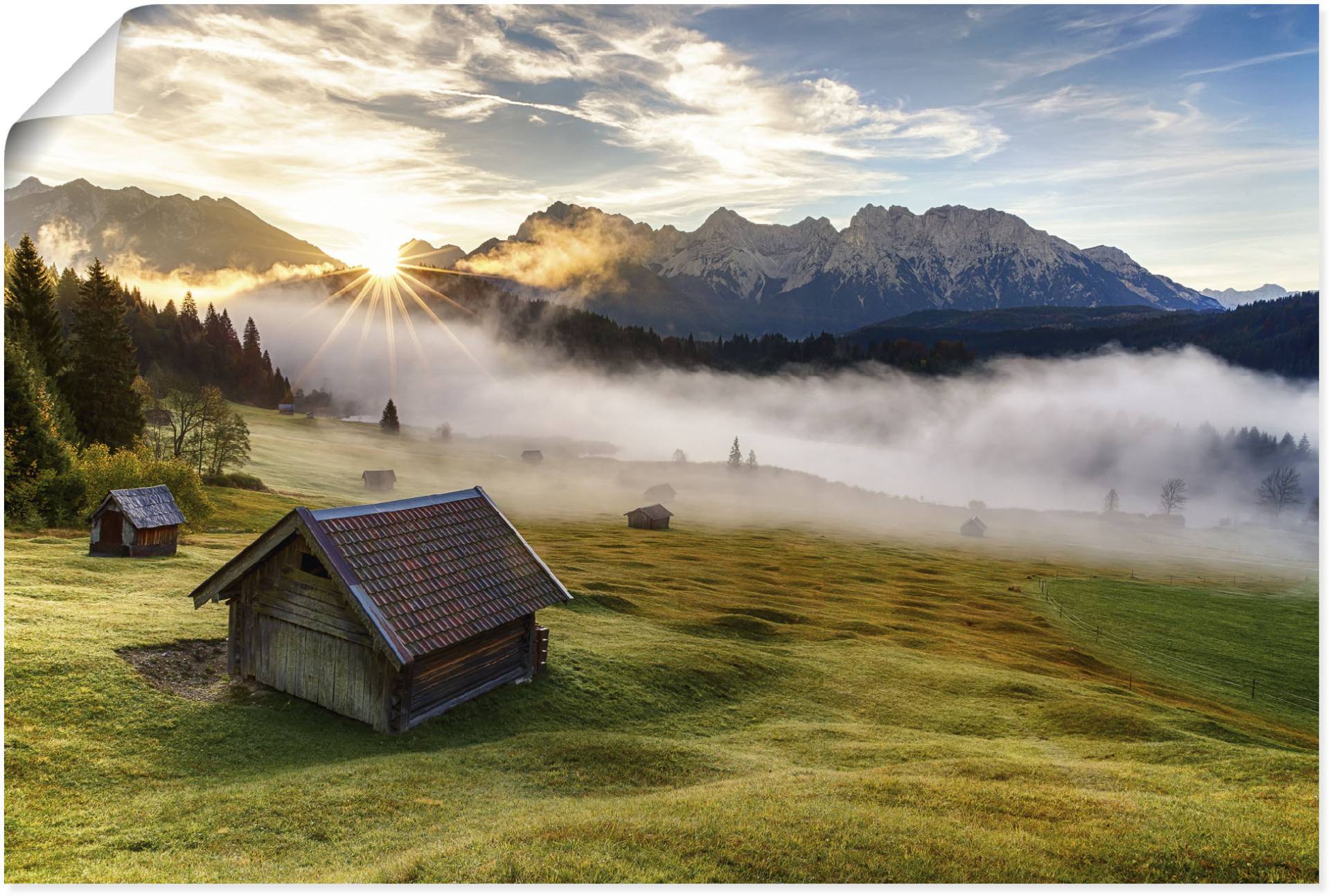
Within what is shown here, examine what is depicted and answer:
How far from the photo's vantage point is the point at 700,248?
8481cm

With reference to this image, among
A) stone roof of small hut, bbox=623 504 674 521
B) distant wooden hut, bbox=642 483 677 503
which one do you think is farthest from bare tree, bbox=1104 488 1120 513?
stone roof of small hut, bbox=623 504 674 521

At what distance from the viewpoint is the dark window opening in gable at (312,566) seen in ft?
55.8

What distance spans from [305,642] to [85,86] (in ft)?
47.0

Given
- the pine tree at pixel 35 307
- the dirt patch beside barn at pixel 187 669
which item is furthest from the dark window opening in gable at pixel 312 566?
the pine tree at pixel 35 307

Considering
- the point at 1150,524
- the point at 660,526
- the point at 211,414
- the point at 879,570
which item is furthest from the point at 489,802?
the point at 1150,524

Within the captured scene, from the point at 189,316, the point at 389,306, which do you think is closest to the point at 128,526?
the point at 389,306

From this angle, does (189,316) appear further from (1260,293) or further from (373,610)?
(1260,293)

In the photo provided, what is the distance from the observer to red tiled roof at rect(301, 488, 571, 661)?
16125 millimetres

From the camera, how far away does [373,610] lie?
1559 cm

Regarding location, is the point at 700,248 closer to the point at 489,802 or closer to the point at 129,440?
the point at 129,440

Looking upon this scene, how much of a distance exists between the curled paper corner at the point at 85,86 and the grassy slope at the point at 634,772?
13565 mm

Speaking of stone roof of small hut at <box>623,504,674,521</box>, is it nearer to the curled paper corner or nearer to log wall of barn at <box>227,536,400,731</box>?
log wall of barn at <box>227,536,400,731</box>

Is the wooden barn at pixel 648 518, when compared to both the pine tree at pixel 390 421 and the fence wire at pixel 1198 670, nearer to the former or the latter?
the pine tree at pixel 390 421

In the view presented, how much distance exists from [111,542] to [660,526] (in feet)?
201
